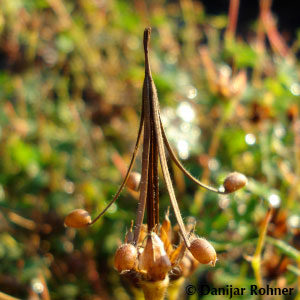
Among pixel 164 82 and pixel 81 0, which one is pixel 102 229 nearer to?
pixel 164 82

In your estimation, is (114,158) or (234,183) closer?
(234,183)

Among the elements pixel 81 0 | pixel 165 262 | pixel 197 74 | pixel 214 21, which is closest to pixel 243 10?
pixel 214 21

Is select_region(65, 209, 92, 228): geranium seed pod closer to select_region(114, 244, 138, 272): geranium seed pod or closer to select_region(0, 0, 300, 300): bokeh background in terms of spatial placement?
select_region(114, 244, 138, 272): geranium seed pod

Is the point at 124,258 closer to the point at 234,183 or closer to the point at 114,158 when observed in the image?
the point at 234,183

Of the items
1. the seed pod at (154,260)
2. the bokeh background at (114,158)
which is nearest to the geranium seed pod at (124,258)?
the seed pod at (154,260)

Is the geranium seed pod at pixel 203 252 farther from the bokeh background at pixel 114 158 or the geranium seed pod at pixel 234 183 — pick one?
the bokeh background at pixel 114 158

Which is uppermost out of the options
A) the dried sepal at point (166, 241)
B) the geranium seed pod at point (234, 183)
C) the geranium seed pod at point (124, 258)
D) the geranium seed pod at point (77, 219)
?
the geranium seed pod at point (234, 183)

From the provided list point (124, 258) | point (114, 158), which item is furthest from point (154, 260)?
point (114, 158)

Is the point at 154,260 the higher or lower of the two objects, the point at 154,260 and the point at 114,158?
the lower
